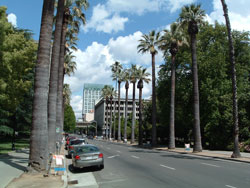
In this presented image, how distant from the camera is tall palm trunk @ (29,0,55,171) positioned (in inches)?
460

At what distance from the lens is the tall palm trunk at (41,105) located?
38.4 feet

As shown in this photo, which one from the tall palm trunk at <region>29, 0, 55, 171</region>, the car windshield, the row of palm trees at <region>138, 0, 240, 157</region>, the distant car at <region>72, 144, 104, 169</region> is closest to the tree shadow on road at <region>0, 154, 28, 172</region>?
the tall palm trunk at <region>29, 0, 55, 171</region>

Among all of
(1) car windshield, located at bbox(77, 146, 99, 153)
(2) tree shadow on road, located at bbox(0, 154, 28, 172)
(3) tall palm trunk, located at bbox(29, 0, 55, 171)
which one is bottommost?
(2) tree shadow on road, located at bbox(0, 154, 28, 172)

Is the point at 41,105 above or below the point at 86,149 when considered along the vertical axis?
above

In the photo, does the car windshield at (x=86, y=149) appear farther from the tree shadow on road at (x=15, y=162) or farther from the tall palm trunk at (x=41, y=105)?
the tree shadow on road at (x=15, y=162)

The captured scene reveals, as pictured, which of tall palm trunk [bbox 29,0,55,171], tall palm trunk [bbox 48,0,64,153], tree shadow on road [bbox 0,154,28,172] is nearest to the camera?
tall palm trunk [bbox 29,0,55,171]

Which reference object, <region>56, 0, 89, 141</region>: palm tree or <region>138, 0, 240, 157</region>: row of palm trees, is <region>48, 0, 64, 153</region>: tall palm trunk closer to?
<region>56, 0, 89, 141</region>: palm tree

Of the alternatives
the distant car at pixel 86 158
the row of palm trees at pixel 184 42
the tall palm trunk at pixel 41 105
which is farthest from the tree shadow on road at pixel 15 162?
the row of palm trees at pixel 184 42

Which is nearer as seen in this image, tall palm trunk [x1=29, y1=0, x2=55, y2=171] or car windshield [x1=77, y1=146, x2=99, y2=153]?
tall palm trunk [x1=29, y1=0, x2=55, y2=171]

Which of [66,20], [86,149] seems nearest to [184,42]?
[66,20]

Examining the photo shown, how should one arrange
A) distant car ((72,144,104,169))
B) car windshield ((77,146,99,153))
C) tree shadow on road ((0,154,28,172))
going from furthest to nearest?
car windshield ((77,146,99,153)), tree shadow on road ((0,154,28,172)), distant car ((72,144,104,169))

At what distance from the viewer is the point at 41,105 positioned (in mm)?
12039

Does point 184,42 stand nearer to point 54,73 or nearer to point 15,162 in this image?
point 54,73

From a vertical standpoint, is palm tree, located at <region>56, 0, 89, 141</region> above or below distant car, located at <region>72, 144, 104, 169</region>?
above
